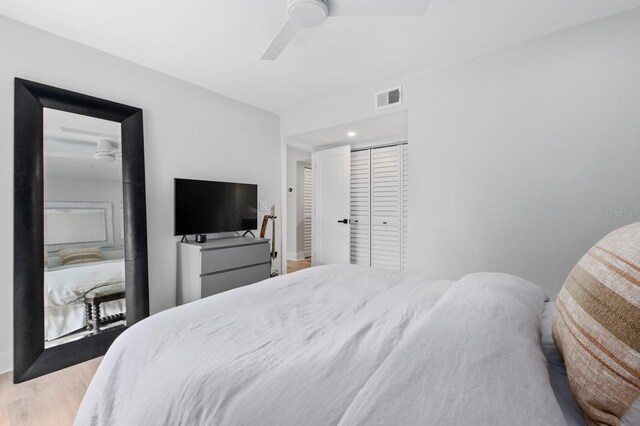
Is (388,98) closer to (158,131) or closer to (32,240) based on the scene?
(158,131)

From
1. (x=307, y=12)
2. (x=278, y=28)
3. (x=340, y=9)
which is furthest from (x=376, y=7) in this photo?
(x=278, y=28)

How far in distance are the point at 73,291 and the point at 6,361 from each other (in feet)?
1.77

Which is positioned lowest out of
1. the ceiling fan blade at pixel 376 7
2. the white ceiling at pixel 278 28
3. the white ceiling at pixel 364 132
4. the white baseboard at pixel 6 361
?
the white baseboard at pixel 6 361

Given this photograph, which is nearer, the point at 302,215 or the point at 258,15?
the point at 258,15

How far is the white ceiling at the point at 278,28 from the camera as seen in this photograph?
189cm

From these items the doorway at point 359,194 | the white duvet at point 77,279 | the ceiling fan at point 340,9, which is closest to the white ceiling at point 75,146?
the white duvet at point 77,279

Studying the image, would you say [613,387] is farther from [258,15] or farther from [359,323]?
[258,15]

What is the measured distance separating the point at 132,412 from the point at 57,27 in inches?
109

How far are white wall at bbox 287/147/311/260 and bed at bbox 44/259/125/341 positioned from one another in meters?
3.36

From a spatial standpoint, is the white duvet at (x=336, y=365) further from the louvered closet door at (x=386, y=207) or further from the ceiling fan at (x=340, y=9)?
the louvered closet door at (x=386, y=207)

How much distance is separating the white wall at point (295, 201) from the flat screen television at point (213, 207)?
205 centimetres

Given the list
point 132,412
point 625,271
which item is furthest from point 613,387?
point 132,412

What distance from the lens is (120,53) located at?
2.46m

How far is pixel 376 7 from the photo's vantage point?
1.65 metres
